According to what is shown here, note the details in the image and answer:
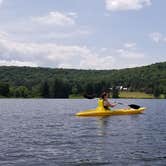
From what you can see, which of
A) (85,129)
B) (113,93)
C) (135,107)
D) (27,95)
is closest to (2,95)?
(27,95)

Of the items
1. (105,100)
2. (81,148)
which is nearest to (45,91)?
(105,100)

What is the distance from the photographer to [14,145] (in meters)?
25.1

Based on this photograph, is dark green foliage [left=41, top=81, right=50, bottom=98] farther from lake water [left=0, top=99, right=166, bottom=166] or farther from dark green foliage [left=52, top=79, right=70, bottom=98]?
lake water [left=0, top=99, right=166, bottom=166]

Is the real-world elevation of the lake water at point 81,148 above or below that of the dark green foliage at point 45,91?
below

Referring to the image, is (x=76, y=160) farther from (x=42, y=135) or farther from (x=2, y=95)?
(x=2, y=95)

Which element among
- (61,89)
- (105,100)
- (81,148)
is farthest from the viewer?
(61,89)

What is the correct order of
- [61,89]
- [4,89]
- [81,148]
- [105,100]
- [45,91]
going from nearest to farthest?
1. [81,148]
2. [105,100]
3. [4,89]
4. [45,91]
5. [61,89]

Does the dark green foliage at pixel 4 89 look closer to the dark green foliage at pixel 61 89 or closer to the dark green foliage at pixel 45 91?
the dark green foliage at pixel 45 91

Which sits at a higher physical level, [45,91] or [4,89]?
[4,89]

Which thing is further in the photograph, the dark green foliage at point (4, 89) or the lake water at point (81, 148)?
the dark green foliage at point (4, 89)

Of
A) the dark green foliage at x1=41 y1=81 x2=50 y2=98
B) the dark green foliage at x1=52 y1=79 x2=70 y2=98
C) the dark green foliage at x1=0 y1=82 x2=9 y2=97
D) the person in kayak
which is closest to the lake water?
the person in kayak

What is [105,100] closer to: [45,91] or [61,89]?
[45,91]

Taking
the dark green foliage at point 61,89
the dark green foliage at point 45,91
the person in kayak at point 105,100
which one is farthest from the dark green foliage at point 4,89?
the person in kayak at point 105,100

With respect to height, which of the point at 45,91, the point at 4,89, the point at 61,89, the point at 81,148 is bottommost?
the point at 81,148
